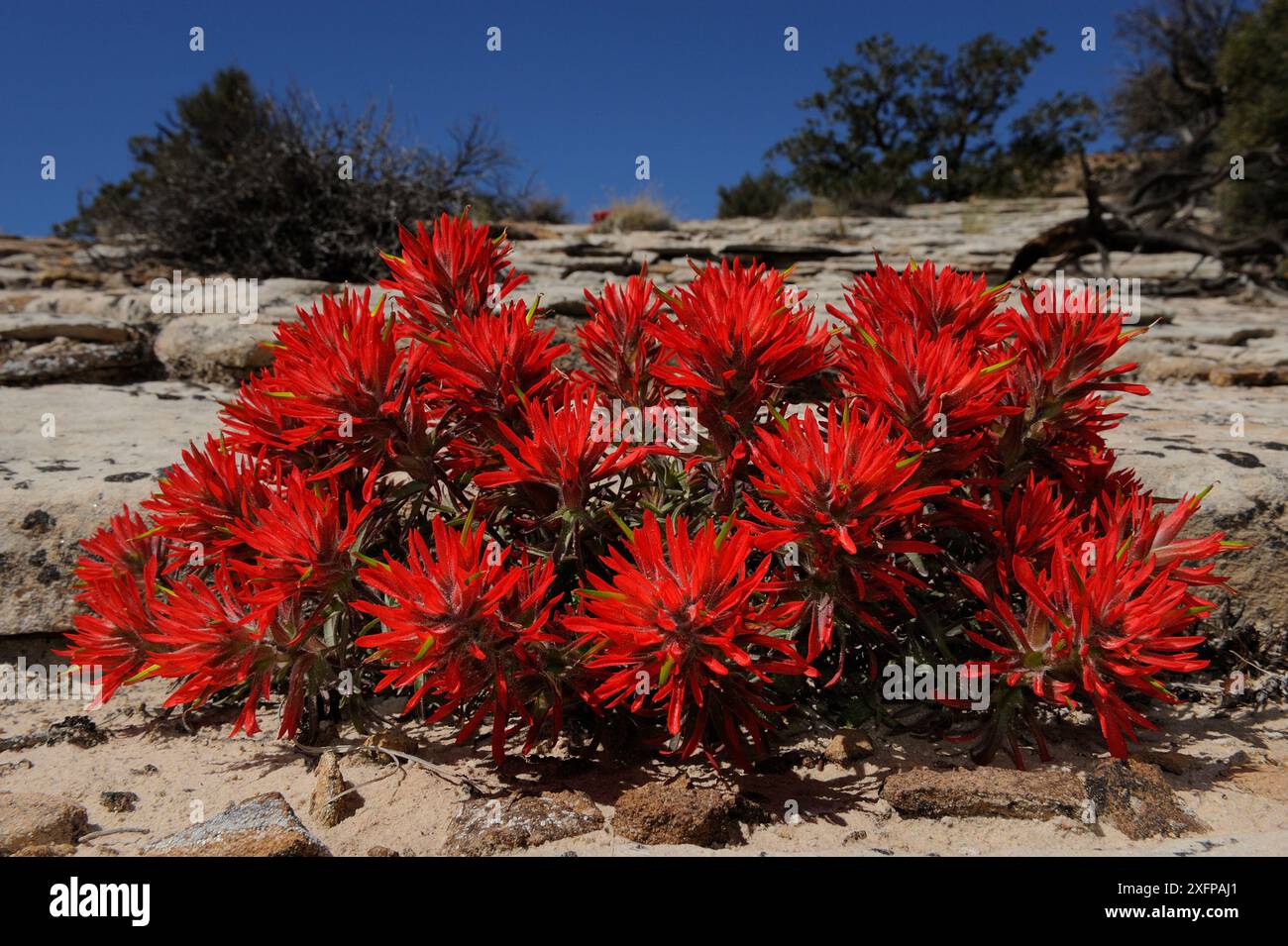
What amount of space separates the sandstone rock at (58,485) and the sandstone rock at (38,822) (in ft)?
3.55

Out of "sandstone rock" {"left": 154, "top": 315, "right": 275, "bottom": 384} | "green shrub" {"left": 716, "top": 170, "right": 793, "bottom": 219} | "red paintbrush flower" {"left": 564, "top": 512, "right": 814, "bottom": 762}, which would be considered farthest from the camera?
"green shrub" {"left": 716, "top": 170, "right": 793, "bottom": 219}

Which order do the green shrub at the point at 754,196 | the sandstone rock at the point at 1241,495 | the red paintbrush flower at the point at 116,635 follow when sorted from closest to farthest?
the red paintbrush flower at the point at 116,635, the sandstone rock at the point at 1241,495, the green shrub at the point at 754,196

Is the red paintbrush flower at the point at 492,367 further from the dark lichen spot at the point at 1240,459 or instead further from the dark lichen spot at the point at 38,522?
the dark lichen spot at the point at 1240,459

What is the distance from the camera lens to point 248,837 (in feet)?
5.21

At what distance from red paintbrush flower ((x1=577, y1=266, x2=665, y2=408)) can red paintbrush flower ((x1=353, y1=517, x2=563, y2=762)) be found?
574mm

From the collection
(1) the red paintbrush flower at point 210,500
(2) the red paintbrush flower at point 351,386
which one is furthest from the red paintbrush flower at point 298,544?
(1) the red paintbrush flower at point 210,500

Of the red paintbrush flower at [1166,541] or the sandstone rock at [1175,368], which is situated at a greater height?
the sandstone rock at [1175,368]

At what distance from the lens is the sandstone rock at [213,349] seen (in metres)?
4.37

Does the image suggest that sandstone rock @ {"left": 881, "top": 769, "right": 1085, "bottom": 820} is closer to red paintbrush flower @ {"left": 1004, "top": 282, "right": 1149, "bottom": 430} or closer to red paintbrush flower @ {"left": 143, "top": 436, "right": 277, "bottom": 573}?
red paintbrush flower @ {"left": 1004, "top": 282, "right": 1149, "bottom": 430}

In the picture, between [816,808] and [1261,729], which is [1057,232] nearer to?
[1261,729]

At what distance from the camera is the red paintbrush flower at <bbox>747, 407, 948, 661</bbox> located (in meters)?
1.45

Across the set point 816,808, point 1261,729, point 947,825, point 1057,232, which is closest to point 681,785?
point 816,808

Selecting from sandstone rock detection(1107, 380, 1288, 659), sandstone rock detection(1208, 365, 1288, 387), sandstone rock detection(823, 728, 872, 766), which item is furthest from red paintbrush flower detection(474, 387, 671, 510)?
sandstone rock detection(1208, 365, 1288, 387)

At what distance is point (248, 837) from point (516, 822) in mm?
493
